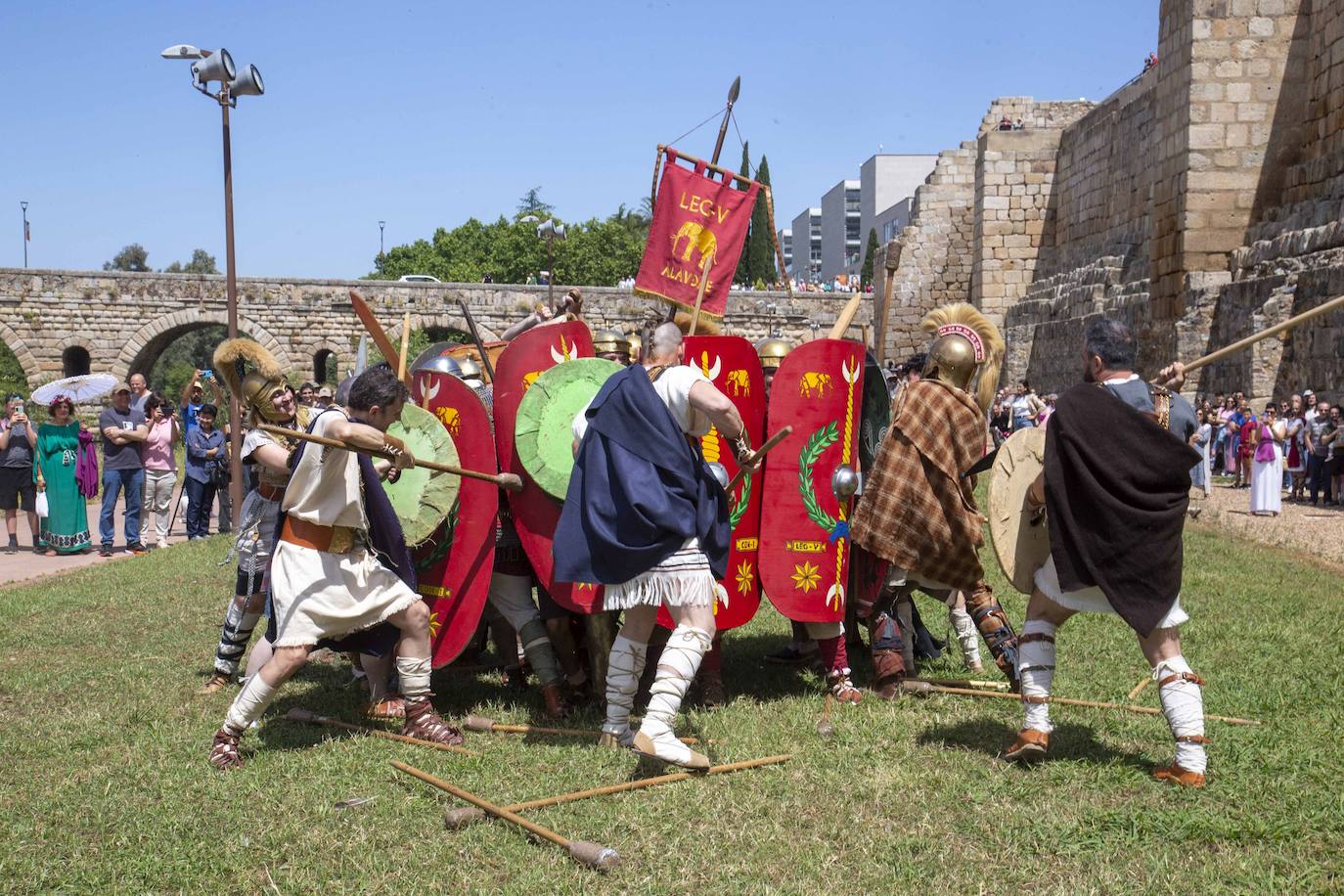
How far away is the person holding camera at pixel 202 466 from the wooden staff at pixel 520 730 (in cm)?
788

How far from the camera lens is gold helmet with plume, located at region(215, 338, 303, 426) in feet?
17.1

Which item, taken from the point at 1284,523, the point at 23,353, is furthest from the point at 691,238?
the point at 23,353

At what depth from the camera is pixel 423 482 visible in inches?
198

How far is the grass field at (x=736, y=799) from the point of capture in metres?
3.48

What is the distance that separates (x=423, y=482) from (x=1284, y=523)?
9.81 meters

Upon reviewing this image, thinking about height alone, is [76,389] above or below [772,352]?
below

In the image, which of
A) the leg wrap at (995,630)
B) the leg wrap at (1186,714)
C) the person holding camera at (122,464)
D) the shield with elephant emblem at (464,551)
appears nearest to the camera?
the leg wrap at (1186,714)

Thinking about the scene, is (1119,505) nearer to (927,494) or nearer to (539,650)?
(927,494)

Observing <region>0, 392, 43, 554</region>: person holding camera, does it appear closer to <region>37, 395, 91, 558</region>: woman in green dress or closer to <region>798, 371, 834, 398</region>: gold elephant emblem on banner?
<region>37, 395, 91, 558</region>: woman in green dress

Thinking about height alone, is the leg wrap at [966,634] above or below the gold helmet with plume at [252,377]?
below

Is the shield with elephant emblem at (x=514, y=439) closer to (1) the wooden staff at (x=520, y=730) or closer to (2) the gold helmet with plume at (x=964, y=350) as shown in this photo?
(1) the wooden staff at (x=520, y=730)

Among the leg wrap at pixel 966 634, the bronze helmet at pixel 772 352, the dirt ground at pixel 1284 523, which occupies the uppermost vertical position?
the bronze helmet at pixel 772 352

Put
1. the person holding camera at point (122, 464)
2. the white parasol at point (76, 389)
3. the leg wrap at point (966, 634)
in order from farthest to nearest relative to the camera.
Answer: the white parasol at point (76, 389) < the person holding camera at point (122, 464) < the leg wrap at point (966, 634)

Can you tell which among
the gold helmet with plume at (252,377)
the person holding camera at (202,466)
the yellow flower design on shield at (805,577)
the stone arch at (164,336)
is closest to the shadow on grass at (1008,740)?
the yellow flower design on shield at (805,577)
